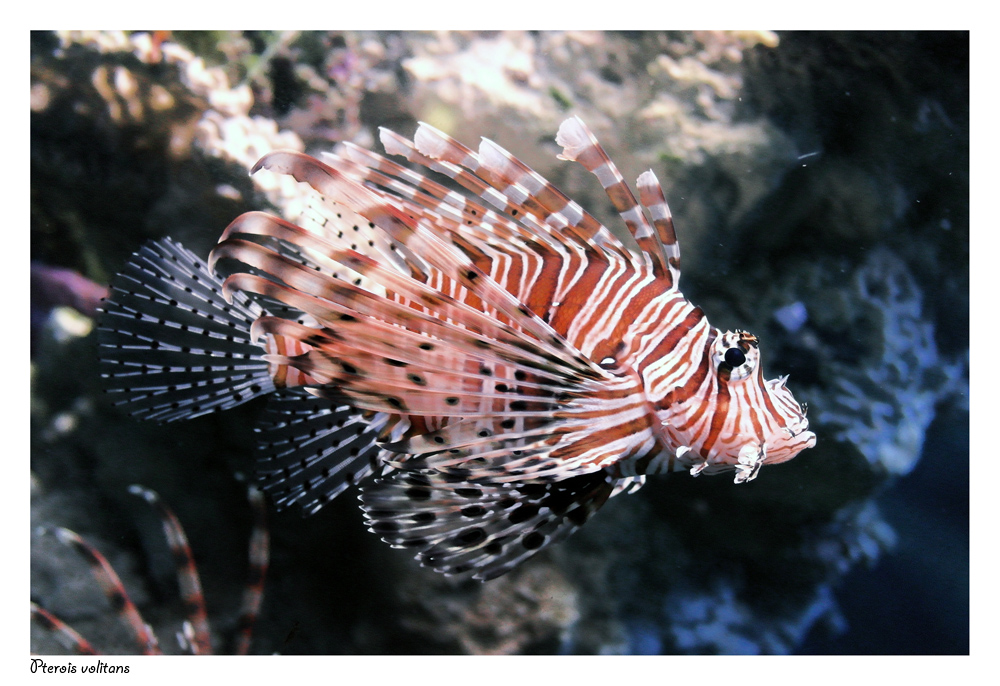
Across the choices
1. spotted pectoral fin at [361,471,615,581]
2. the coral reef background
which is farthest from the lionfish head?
the coral reef background

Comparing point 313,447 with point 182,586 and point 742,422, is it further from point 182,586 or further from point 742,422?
point 742,422

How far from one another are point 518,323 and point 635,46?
1.32m

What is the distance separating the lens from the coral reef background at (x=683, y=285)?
6.22 ft

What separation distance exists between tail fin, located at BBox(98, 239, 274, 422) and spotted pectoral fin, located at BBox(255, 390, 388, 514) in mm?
109

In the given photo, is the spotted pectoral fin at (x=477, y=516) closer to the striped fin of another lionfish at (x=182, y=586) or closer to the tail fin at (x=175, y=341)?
the tail fin at (x=175, y=341)

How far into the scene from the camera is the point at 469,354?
117cm

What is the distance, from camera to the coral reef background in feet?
6.22

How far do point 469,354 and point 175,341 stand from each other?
118 cm

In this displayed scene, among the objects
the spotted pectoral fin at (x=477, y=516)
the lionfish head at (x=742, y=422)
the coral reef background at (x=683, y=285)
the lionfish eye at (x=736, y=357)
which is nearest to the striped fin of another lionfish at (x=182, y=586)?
the coral reef background at (x=683, y=285)

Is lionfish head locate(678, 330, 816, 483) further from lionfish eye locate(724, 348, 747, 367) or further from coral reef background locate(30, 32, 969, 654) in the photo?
coral reef background locate(30, 32, 969, 654)

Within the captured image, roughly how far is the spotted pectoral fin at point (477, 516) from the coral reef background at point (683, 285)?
546 millimetres

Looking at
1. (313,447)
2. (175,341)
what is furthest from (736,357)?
(175,341)
